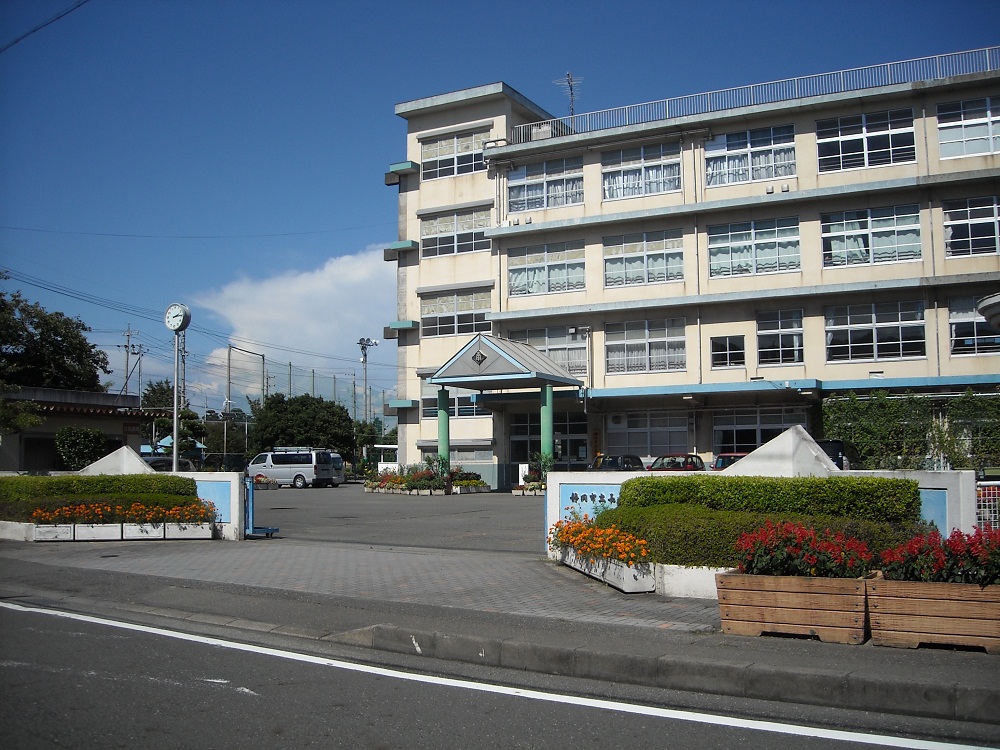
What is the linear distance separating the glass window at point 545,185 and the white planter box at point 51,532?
1158 inches

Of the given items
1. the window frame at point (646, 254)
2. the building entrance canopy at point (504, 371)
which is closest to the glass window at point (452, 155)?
the window frame at point (646, 254)

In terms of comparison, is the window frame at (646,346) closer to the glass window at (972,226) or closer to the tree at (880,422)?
the tree at (880,422)

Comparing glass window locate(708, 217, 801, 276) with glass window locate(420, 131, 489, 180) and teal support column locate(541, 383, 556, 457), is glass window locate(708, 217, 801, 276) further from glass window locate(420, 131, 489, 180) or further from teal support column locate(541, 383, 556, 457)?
glass window locate(420, 131, 489, 180)

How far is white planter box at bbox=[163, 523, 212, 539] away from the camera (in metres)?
17.8

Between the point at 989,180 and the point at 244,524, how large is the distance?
101 feet

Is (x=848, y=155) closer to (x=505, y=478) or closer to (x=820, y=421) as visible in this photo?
(x=820, y=421)

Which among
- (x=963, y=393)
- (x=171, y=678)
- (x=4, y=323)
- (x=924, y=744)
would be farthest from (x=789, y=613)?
(x=4, y=323)

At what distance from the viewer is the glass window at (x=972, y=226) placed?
3416cm

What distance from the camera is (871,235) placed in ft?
118

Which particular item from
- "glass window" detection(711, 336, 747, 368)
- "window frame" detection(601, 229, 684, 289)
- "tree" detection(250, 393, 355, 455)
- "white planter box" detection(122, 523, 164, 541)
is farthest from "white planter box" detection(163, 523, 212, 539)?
"tree" detection(250, 393, 355, 455)

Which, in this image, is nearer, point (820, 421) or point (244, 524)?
point (244, 524)

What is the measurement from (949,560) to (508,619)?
4.37m

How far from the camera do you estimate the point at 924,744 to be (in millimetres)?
5590

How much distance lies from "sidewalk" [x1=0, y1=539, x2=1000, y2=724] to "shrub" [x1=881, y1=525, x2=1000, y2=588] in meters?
0.64
